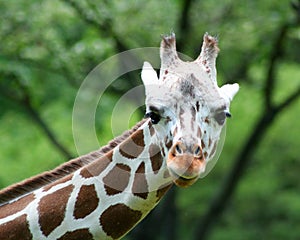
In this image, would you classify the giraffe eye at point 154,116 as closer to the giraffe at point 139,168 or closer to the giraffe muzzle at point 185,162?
the giraffe at point 139,168

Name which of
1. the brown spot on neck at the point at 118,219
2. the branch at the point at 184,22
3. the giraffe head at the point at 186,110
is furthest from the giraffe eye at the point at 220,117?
the branch at the point at 184,22

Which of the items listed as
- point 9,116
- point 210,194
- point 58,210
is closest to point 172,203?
point 210,194

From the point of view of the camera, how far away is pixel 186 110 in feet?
13.0

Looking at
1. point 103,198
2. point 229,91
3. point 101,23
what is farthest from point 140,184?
point 101,23

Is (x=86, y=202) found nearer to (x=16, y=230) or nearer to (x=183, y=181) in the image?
(x=16, y=230)

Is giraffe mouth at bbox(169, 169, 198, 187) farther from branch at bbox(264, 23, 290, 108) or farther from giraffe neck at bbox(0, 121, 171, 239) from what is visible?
branch at bbox(264, 23, 290, 108)

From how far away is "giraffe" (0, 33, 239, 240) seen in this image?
13.0 ft

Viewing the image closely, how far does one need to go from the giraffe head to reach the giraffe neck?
0.27 meters

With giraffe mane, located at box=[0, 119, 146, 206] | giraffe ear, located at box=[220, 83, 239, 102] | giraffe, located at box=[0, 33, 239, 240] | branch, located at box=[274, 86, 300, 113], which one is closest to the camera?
giraffe, located at box=[0, 33, 239, 240]

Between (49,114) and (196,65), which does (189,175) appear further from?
(49,114)

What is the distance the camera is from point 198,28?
1204cm

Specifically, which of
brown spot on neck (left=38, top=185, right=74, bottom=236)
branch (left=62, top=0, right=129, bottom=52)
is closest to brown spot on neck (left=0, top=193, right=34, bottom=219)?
brown spot on neck (left=38, top=185, right=74, bottom=236)

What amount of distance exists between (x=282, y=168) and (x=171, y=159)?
10741 mm

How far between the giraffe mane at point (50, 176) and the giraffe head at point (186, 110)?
1.85 ft
